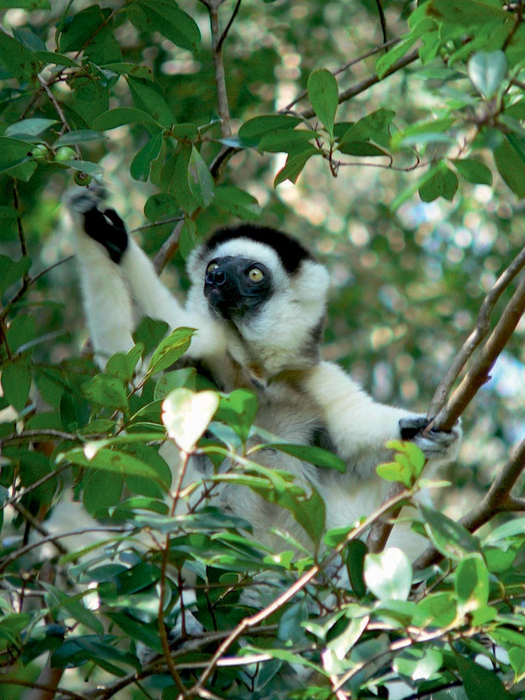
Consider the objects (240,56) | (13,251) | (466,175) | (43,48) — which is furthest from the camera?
(13,251)

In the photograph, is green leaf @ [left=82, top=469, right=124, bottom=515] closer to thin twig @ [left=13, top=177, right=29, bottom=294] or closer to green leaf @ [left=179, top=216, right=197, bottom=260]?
thin twig @ [left=13, top=177, right=29, bottom=294]

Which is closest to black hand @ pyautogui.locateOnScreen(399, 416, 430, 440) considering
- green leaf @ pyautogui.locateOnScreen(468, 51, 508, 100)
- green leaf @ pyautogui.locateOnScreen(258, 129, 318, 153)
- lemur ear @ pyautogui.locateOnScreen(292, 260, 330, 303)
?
lemur ear @ pyautogui.locateOnScreen(292, 260, 330, 303)

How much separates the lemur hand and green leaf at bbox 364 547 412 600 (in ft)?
6.26

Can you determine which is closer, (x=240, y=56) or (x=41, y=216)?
(x=41, y=216)

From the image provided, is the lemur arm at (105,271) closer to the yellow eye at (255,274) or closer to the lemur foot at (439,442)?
the yellow eye at (255,274)

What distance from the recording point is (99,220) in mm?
2951

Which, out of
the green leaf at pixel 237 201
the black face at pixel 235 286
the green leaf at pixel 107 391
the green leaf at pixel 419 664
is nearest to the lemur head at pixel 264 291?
the black face at pixel 235 286

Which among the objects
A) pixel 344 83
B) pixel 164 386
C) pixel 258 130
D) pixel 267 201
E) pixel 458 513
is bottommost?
pixel 458 513

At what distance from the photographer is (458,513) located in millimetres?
7230

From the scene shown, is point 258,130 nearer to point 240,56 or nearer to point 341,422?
point 341,422

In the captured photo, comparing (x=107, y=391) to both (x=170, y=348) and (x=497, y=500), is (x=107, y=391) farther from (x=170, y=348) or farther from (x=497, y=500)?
(x=497, y=500)

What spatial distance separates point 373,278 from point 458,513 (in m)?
2.48

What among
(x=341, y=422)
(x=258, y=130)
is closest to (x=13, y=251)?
(x=341, y=422)

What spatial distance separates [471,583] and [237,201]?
1818 millimetres
